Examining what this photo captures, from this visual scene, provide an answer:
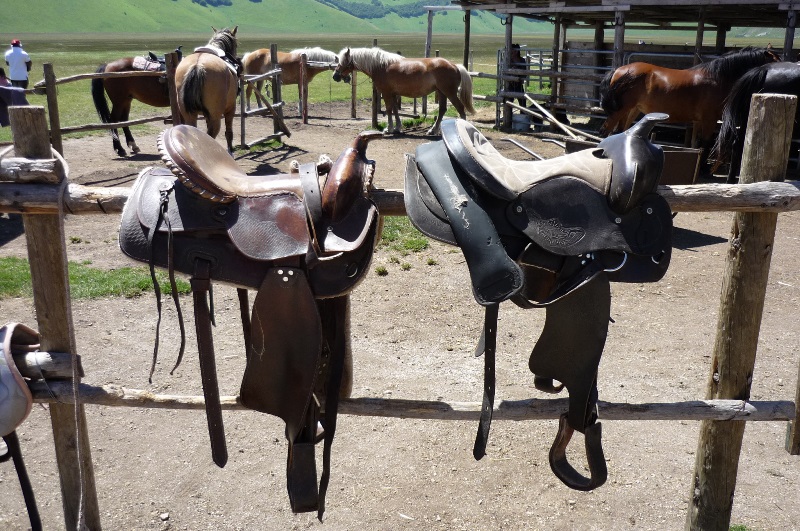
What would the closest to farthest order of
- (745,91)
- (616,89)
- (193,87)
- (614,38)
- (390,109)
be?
(745,91), (193,87), (616,89), (614,38), (390,109)

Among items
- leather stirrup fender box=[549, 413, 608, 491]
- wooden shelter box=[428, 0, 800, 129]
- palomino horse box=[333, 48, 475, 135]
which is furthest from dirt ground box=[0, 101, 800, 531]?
palomino horse box=[333, 48, 475, 135]

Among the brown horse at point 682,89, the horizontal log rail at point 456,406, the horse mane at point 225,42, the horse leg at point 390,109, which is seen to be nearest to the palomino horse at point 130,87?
the horse mane at point 225,42

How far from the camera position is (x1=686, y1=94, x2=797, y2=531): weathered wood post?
82.8 inches

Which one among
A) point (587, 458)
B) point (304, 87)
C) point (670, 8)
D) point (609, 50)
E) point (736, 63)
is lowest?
point (587, 458)

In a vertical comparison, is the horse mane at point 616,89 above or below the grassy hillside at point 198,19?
below

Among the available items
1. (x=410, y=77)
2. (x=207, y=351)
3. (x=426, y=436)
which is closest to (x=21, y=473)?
(x=207, y=351)

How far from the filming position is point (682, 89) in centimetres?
854

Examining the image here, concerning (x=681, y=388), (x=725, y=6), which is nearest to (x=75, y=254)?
(x=681, y=388)

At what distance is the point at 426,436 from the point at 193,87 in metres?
6.08

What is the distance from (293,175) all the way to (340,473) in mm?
1533

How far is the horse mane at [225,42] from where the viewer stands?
30.4 feet

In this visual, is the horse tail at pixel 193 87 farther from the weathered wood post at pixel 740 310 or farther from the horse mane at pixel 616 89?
the weathered wood post at pixel 740 310

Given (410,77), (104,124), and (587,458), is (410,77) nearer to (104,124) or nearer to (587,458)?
(104,124)

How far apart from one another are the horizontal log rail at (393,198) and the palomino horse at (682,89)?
7.12 meters
